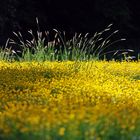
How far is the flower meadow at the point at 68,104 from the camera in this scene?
4.99 metres

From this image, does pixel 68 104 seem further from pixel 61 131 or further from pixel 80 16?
pixel 80 16

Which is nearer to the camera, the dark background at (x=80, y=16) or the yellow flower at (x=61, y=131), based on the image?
the yellow flower at (x=61, y=131)

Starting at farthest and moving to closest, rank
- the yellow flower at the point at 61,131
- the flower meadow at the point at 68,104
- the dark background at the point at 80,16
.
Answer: the dark background at the point at 80,16
the flower meadow at the point at 68,104
the yellow flower at the point at 61,131

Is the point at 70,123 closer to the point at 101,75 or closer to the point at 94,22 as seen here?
the point at 101,75

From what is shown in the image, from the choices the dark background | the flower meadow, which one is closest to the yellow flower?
the flower meadow

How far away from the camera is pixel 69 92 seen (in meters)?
7.71

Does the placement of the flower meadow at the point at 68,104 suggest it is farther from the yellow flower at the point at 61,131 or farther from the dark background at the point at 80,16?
the dark background at the point at 80,16

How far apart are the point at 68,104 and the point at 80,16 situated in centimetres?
2070

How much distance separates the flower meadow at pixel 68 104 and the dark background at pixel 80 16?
13.7m

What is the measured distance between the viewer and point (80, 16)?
2684 centimetres

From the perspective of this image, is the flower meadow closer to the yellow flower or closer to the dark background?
the yellow flower

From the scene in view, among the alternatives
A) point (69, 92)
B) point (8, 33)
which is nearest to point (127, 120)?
point (69, 92)

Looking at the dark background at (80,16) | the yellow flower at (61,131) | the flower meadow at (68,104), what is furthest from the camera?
the dark background at (80,16)

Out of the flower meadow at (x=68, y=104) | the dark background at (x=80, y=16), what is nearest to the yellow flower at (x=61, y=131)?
the flower meadow at (x=68, y=104)
